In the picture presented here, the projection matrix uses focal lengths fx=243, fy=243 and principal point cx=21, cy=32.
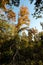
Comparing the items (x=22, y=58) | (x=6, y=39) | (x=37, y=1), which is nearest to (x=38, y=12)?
(x=37, y=1)

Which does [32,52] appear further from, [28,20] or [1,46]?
[28,20]

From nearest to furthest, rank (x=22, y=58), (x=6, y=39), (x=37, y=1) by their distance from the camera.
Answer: (x=37, y=1)
(x=22, y=58)
(x=6, y=39)

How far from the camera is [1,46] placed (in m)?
25.3

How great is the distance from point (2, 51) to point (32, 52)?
10.4 ft

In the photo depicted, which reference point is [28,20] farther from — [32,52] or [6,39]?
[32,52]

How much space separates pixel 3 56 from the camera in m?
24.3

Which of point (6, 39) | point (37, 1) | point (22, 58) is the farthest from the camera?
point (6, 39)

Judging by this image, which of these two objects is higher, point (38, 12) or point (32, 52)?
point (38, 12)

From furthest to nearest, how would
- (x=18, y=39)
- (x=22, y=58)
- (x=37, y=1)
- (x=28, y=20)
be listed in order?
(x=28, y=20)
(x=18, y=39)
(x=22, y=58)
(x=37, y=1)

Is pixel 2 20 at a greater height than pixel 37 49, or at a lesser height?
greater

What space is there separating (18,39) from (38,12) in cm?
1320

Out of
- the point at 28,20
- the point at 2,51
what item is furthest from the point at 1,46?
the point at 28,20

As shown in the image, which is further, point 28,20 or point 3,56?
point 28,20

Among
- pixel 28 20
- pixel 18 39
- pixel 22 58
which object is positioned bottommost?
pixel 22 58
